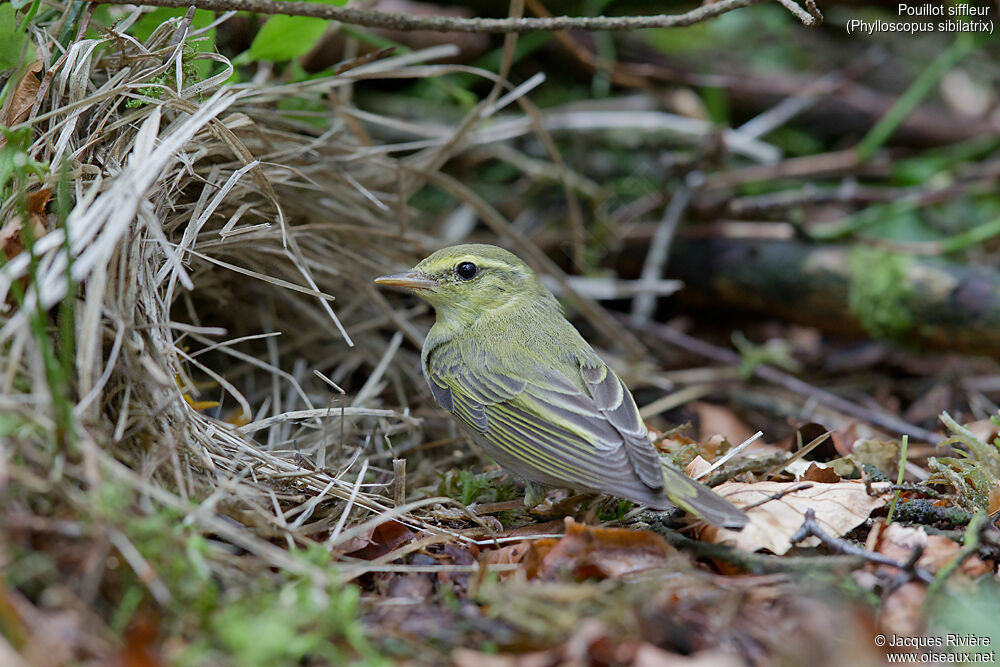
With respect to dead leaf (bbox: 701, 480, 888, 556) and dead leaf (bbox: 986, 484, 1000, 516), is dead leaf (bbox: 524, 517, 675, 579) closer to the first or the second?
dead leaf (bbox: 701, 480, 888, 556)

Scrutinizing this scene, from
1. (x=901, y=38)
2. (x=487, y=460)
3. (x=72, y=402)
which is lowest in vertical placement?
(x=487, y=460)

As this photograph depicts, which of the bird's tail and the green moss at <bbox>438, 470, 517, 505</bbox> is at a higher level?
the bird's tail

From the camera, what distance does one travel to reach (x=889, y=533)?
2.63 m

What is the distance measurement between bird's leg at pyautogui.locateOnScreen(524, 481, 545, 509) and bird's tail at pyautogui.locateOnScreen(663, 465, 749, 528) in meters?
0.72

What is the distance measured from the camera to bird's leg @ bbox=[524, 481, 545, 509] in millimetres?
3292

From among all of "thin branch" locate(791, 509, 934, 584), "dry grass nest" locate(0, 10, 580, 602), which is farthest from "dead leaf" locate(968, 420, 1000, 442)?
"dry grass nest" locate(0, 10, 580, 602)

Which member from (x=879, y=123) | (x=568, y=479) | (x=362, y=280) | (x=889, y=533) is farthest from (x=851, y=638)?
(x=879, y=123)

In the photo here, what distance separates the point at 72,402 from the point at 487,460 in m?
2.14

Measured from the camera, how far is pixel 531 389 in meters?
3.28

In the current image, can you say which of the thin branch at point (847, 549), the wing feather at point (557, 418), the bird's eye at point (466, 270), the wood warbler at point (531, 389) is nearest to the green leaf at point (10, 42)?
the wood warbler at point (531, 389)

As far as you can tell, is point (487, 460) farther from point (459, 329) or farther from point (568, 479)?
point (568, 479)

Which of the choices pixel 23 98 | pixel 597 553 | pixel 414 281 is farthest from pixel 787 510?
pixel 23 98

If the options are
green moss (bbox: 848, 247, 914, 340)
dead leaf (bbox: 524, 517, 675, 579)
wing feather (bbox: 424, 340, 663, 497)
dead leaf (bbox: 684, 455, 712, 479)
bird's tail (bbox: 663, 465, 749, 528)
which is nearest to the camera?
dead leaf (bbox: 524, 517, 675, 579)

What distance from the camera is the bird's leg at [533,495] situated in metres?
3.29
